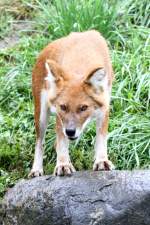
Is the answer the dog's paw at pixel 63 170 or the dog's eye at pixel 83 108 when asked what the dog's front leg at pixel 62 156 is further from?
the dog's eye at pixel 83 108

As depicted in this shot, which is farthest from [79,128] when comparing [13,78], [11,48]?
[11,48]

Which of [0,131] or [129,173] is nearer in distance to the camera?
[129,173]

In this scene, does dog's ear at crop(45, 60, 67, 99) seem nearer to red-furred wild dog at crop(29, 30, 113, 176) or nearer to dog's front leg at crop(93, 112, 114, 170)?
red-furred wild dog at crop(29, 30, 113, 176)

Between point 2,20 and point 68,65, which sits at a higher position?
point 2,20

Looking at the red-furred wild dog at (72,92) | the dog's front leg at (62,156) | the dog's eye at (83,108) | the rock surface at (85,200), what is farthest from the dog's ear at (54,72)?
the rock surface at (85,200)

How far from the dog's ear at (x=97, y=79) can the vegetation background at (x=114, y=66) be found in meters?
1.60

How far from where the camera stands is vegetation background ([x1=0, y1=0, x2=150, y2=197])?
9414 mm

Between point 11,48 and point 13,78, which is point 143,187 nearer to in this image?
point 13,78

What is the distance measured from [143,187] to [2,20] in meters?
5.92

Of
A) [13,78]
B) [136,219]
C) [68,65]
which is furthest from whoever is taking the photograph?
[13,78]

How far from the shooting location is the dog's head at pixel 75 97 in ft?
24.5

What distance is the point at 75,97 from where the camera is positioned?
7574mm

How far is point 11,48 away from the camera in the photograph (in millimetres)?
11984

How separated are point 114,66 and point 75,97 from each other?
324 cm
